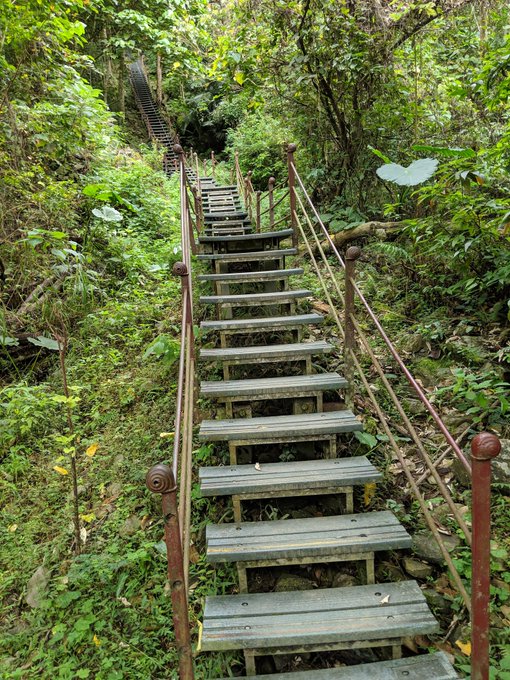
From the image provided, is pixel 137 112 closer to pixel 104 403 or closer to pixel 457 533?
pixel 104 403

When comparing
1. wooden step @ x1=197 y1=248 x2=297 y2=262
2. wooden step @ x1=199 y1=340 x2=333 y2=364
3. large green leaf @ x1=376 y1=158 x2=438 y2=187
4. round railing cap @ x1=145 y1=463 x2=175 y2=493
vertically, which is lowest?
round railing cap @ x1=145 y1=463 x2=175 y2=493

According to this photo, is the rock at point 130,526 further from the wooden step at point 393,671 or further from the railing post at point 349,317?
the railing post at point 349,317

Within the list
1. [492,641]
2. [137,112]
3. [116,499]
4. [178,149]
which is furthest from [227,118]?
[492,641]

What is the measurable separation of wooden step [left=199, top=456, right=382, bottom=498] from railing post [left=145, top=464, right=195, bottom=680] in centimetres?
79

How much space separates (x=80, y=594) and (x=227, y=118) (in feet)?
59.6

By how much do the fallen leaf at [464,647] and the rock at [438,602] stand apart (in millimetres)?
154

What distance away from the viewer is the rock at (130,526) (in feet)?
9.69

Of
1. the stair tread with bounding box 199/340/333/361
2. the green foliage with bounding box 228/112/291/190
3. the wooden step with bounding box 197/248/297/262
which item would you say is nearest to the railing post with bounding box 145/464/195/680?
the stair tread with bounding box 199/340/333/361

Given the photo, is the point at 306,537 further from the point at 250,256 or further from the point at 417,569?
the point at 250,256

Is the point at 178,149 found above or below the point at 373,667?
above

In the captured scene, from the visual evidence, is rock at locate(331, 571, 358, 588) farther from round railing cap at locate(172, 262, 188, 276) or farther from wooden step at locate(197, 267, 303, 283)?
wooden step at locate(197, 267, 303, 283)

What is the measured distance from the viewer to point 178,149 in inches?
205

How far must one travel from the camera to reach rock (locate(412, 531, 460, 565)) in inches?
96.0

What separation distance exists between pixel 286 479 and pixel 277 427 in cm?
40
